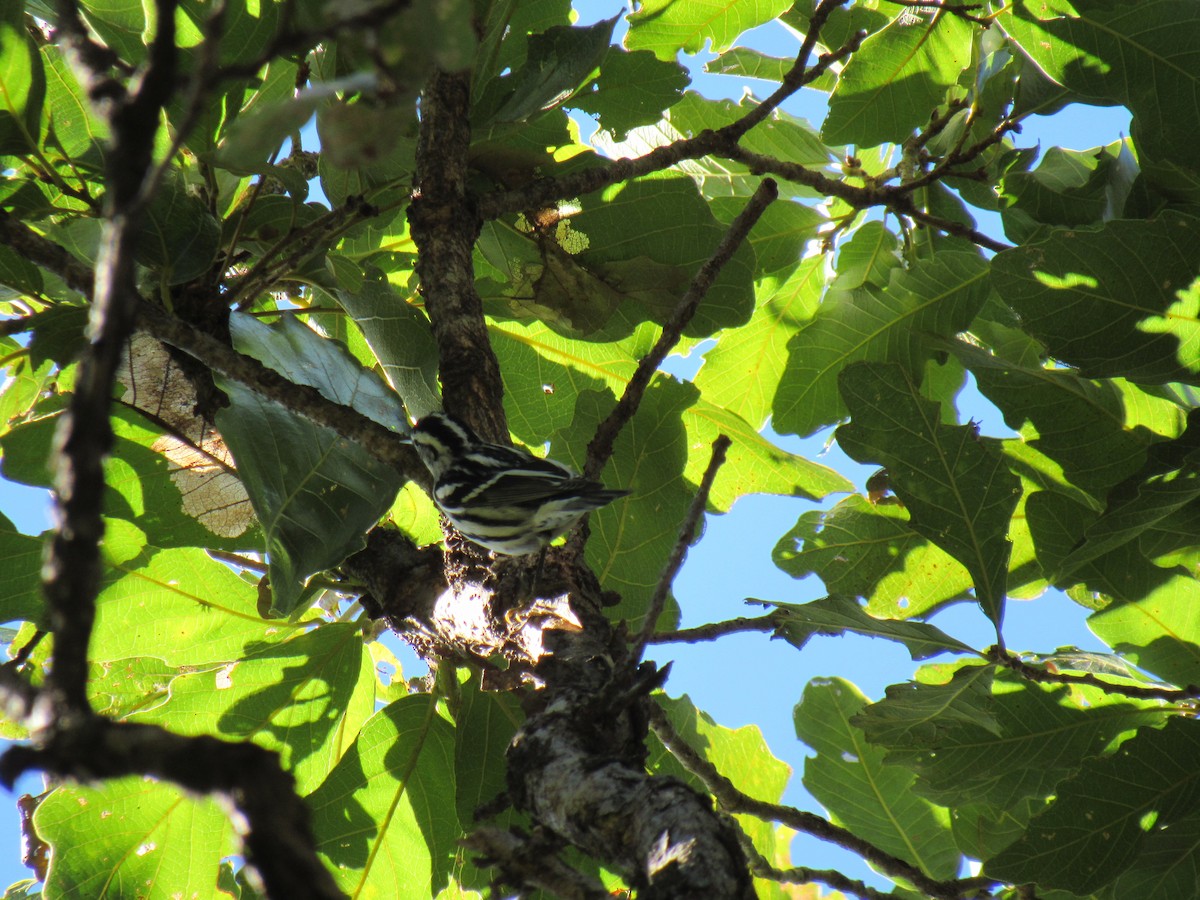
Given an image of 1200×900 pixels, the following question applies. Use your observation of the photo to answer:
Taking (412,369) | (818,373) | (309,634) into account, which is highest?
(818,373)

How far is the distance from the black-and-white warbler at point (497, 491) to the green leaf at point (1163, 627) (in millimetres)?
1518

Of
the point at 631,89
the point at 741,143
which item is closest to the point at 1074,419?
the point at 631,89

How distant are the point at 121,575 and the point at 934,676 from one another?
8.72 feet

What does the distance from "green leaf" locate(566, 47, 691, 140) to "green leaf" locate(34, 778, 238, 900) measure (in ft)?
7.72

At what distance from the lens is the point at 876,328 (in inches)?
131

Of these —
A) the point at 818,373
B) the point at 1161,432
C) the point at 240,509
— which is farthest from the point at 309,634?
the point at 1161,432

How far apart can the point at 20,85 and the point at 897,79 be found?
249 centimetres

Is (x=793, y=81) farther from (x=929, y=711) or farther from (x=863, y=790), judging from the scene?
(x=863, y=790)

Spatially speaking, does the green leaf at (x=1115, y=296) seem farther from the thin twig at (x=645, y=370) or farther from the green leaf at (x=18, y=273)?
the green leaf at (x=18, y=273)

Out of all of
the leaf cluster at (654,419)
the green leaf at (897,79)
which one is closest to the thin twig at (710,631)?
the leaf cluster at (654,419)

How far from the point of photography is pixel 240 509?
2.85 meters

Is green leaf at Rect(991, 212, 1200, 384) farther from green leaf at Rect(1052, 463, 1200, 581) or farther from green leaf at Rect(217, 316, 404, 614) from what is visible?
green leaf at Rect(217, 316, 404, 614)

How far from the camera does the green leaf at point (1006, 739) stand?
262 centimetres

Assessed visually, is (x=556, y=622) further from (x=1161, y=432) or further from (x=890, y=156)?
(x=890, y=156)
